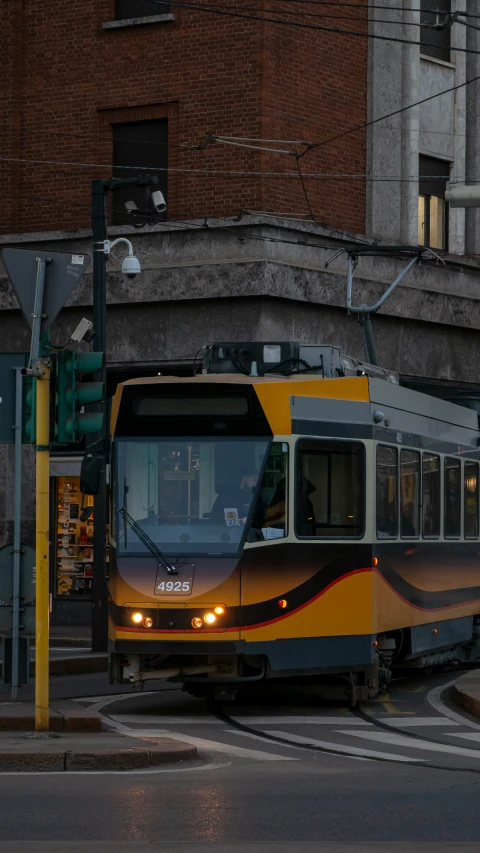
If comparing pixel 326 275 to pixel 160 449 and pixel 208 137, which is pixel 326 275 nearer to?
pixel 208 137

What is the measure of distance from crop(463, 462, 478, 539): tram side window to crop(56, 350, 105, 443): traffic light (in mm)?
7187

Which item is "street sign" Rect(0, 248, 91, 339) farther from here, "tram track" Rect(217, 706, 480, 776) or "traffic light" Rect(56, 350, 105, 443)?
"tram track" Rect(217, 706, 480, 776)

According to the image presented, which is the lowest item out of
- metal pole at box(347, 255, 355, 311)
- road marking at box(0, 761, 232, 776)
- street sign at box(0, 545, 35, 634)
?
road marking at box(0, 761, 232, 776)

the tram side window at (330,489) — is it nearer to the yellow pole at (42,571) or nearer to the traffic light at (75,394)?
the traffic light at (75,394)

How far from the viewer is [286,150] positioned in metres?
23.6

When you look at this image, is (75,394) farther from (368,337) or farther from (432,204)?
(432,204)

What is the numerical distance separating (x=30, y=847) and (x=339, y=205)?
1808cm

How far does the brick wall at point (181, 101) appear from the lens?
23562 millimetres

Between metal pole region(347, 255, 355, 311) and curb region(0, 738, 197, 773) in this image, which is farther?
metal pole region(347, 255, 355, 311)

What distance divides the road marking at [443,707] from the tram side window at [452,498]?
5.54 feet

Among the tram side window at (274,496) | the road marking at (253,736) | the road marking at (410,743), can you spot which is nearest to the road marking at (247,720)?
the road marking at (253,736)

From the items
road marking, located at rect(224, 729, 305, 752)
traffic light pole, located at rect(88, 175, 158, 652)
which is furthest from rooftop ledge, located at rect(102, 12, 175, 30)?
road marking, located at rect(224, 729, 305, 752)

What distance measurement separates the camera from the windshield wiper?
13.6 metres

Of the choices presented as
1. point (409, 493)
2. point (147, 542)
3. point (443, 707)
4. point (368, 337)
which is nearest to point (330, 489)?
point (147, 542)
